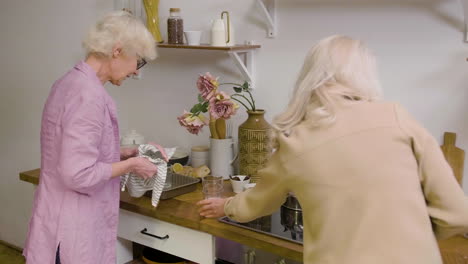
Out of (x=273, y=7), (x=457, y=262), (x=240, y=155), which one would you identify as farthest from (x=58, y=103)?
Answer: (x=457, y=262)

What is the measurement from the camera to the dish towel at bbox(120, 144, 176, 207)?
1.94 metres

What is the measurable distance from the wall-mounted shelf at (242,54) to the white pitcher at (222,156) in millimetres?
294

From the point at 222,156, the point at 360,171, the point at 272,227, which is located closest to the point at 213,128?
the point at 222,156

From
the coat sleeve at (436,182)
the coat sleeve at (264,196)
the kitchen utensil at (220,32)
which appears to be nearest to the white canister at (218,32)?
the kitchen utensil at (220,32)

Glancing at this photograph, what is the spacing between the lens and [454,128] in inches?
74.4

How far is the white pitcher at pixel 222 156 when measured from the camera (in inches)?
90.5

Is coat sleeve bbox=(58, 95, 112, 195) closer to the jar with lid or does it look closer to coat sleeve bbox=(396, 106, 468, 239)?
the jar with lid

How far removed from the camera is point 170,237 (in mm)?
1978

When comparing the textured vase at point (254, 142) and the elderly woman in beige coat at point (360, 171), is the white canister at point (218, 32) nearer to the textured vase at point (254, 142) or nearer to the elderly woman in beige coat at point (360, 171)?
the textured vase at point (254, 142)

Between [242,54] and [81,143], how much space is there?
0.98 meters

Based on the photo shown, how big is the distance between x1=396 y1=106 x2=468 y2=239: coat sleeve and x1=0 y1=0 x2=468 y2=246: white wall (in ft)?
2.39

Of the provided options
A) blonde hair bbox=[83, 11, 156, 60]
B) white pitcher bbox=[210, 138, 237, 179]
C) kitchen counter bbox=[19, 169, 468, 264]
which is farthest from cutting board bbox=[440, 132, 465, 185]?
blonde hair bbox=[83, 11, 156, 60]

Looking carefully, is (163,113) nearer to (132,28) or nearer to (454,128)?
(132,28)

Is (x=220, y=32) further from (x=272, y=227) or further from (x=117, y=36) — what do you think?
(x=272, y=227)
